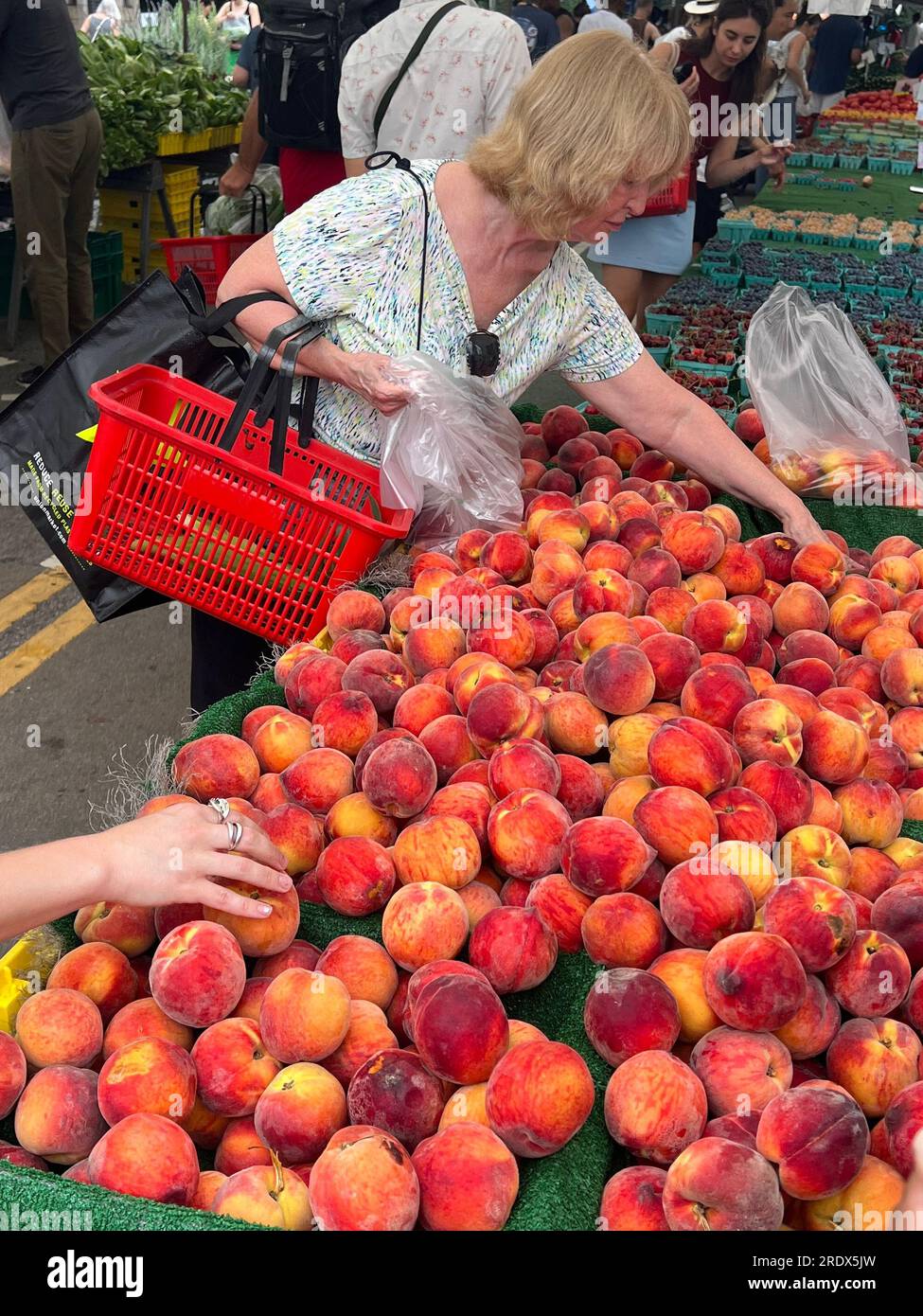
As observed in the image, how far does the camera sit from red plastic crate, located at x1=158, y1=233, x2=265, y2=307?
4.05 metres

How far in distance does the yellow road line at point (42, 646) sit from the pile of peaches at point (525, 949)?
2312mm

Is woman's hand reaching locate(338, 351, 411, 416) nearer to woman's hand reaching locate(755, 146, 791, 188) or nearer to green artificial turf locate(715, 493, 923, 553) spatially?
green artificial turf locate(715, 493, 923, 553)

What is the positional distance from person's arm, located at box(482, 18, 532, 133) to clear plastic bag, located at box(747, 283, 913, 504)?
1.05 meters

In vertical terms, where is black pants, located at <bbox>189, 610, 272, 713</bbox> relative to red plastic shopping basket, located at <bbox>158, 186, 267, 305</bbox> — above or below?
below

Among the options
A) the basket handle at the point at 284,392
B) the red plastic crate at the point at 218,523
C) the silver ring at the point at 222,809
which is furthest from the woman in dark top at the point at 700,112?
the silver ring at the point at 222,809

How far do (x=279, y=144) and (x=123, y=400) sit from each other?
8.63ft

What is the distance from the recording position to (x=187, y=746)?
162 cm

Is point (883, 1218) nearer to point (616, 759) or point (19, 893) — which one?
point (616, 759)

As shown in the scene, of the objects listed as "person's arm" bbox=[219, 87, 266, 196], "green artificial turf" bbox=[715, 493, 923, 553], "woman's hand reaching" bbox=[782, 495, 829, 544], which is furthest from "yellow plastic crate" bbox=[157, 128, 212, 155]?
"woman's hand reaching" bbox=[782, 495, 829, 544]

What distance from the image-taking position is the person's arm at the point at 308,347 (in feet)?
6.99

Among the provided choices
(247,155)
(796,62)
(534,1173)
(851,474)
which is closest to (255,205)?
(247,155)

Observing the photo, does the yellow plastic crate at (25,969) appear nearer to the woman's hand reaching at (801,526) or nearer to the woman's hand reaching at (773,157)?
the woman's hand reaching at (801,526)

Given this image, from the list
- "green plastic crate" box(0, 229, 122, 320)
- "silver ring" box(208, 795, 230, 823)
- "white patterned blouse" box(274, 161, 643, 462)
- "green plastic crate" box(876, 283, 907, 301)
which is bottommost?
"green plastic crate" box(0, 229, 122, 320)

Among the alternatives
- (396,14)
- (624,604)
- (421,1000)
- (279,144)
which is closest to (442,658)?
(624,604)
